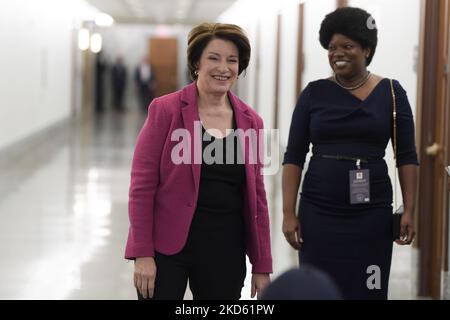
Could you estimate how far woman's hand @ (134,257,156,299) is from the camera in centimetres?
312

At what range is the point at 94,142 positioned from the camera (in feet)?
60.5

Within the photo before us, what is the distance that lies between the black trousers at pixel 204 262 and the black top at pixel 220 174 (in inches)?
1.8

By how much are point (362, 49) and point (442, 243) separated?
2.56 metres

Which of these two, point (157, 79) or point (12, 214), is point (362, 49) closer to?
point (12, 214)

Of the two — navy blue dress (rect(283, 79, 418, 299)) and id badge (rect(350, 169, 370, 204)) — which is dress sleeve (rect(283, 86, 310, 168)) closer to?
navy blue dress (rect(283, 79, 418, 299))

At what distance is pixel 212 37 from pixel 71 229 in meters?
5.44

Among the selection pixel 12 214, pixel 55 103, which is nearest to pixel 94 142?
pixel 55 103

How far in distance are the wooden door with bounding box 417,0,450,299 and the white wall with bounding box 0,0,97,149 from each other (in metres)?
9.23

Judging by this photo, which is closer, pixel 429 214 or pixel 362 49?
pixel 362 49

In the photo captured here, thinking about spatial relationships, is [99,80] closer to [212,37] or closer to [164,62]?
[164,62]

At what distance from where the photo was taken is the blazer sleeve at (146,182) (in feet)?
10.2
